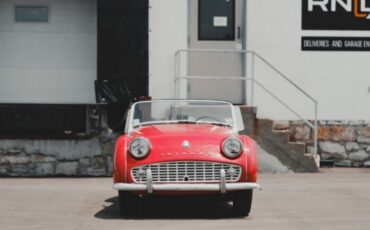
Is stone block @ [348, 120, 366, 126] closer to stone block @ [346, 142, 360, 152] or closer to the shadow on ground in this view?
stone block @ [346, 142, 360, 152]

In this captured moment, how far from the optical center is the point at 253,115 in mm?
14164

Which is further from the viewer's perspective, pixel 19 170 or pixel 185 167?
pixel 19 170

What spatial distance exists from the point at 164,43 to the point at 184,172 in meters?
6.55

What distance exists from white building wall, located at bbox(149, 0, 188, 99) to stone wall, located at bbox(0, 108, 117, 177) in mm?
1404

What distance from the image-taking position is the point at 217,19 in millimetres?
15359

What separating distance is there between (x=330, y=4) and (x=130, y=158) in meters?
7.97

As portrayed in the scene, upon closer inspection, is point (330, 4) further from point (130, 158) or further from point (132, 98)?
point (130, 158)

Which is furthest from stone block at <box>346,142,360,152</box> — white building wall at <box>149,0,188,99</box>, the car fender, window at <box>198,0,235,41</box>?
the car fender

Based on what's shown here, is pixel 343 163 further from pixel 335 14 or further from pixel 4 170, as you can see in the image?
pixel 4 170

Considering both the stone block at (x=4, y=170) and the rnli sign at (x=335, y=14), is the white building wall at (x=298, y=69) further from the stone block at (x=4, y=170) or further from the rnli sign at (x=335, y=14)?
the stone block at (x=4, y=170)

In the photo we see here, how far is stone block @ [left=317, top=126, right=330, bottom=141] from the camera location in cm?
1539

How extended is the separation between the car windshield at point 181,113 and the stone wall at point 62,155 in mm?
3931

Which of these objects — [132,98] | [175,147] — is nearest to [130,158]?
[175,147]

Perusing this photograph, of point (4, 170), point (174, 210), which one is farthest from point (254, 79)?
point (174, 210)
